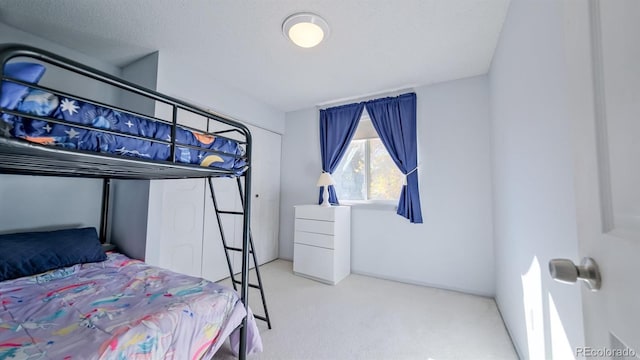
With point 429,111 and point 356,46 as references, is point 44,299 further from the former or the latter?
point 429,111

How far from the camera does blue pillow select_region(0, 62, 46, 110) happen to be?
0.64 meters

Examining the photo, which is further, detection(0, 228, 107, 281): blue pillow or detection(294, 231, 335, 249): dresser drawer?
detection(294, 231, 335, 249): dresser drawer

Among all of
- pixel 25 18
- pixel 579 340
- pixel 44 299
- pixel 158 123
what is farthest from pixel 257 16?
pixel 579 340

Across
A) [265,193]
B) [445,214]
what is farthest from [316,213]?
[445,214]

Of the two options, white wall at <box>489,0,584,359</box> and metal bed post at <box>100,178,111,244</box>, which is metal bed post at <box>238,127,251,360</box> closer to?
white wall at <box>489,0,584,359</box>

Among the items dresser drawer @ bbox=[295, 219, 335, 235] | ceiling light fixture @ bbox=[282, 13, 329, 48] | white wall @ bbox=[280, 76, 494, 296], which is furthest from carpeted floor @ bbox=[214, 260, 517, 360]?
ceiling light fixture @ bbox=[282, 13, 329, 48]

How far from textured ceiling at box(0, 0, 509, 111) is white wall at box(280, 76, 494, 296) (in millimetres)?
374

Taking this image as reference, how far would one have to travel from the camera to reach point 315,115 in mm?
3621

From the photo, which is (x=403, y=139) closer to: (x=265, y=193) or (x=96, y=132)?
(x=265, y=193)

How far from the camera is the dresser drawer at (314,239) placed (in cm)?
283

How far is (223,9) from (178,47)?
0.75 metres

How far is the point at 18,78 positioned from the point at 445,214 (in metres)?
3.14

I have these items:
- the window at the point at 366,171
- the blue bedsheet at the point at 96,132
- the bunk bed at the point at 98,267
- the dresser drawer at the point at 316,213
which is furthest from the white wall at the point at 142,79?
the window at the point at 366,171

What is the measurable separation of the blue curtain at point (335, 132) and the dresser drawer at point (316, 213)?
39 centimetres
